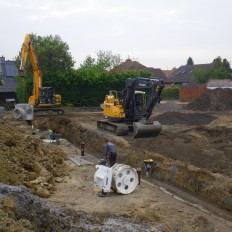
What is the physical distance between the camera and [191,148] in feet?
51.4

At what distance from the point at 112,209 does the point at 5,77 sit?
47122mm

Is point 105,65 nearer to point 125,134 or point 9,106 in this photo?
point 9,106

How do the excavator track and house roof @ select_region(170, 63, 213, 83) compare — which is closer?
the excavator track

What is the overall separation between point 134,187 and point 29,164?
3.81 meters

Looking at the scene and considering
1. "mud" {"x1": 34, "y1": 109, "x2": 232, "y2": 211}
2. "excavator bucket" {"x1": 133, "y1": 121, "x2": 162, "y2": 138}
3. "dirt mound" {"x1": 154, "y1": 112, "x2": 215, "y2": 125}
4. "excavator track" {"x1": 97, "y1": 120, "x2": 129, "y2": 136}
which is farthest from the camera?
"dirt mound" {"x1": 154, "y1": 112, "x2": 215, "y2": 125}

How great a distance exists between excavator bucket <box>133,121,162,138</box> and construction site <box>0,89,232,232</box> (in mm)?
343

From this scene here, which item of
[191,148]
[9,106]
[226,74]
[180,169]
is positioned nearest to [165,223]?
[180,169]

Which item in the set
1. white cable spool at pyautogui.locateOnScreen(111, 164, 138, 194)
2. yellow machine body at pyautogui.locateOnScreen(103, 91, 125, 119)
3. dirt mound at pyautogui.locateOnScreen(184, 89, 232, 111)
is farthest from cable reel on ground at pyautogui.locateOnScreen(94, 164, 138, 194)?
dirt mound at pyautogui.locateOnScreen(184, 89, 232, 111)

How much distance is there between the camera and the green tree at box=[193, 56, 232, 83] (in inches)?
2505

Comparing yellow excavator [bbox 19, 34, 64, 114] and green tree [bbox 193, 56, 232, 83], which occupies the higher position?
green tree [bbox 193, 56, 232, 83]

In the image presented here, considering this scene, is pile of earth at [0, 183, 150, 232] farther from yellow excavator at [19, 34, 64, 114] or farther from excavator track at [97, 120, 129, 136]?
yellow excavator at [19, 34, 64, 114]

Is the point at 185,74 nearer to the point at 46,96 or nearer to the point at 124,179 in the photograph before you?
the point at 46,96

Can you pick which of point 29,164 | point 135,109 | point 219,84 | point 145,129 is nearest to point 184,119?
point 135,109

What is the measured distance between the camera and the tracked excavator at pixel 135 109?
19.1 metres
